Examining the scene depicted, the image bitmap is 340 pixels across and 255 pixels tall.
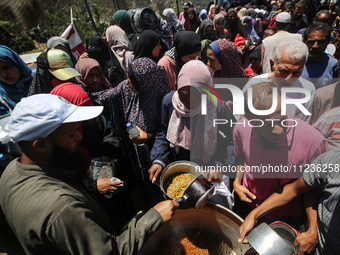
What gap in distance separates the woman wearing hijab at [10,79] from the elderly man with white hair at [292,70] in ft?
11.7

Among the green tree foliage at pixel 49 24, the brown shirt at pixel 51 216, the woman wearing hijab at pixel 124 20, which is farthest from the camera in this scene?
the green tree foliage at pixel 49 24

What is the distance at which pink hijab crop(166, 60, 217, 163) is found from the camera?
6.92 feet

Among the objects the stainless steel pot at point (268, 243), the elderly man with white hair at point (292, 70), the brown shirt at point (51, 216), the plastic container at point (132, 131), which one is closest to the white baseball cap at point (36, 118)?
the brown shirt at point (51, 216)

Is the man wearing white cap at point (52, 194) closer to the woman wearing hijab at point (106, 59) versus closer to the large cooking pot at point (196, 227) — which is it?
the large cooking pot at point (196, 227)

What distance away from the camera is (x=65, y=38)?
453 centimetres

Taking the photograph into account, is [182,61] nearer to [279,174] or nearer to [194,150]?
[194,150]

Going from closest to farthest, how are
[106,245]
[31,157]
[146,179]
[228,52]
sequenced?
1. [106,245]
2. [31,157]
3. [146,179]
4. [228,52]

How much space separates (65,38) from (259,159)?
189 inches

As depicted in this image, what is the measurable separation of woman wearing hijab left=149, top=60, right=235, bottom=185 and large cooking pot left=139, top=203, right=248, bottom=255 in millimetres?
477

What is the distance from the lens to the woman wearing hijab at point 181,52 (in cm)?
345

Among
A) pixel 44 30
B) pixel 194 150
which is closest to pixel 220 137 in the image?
pixel 194 150

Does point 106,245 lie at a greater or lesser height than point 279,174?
greater

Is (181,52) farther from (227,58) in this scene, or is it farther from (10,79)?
(10,79)

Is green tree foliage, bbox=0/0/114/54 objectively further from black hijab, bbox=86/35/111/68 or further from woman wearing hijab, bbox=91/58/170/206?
woman wearing hijab, bbox=91/58/170/206
